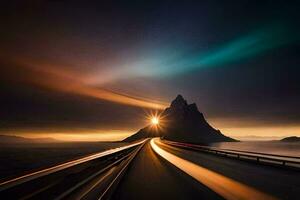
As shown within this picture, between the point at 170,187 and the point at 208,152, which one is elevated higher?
the point at 208,152

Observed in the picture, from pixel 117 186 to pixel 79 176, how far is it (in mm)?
4619

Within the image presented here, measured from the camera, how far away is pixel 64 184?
46.9 ft

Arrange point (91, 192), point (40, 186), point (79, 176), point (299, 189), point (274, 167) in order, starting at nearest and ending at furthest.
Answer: point (40, 186), point (91, 192), point (299, 189), point (79, 176), point (274, 167)

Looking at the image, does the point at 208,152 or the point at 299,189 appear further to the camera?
the point at 208,152

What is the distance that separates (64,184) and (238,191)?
7.20 meters

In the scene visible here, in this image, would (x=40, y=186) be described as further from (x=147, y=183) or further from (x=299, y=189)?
(x=299, y=189)

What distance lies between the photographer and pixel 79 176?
18250 millimetres

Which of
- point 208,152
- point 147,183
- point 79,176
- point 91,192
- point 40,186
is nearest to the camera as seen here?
point 40,186

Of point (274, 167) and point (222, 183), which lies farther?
point (274, 167)

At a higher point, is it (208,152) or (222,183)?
(208,152)

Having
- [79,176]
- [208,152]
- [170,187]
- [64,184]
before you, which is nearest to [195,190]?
[170,187]

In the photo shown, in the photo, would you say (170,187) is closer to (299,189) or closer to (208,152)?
(299,189)

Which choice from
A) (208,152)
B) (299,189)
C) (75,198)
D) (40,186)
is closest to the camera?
(75,198)

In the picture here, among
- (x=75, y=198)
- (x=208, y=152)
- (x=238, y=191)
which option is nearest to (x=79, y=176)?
(x=75, y=198)
